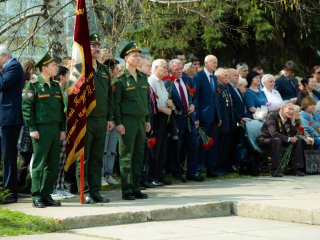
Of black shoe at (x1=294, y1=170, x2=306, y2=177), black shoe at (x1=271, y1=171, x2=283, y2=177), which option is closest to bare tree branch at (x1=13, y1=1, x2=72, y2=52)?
black shoe at (x1=271, y1=171, x2=283, y2=177)

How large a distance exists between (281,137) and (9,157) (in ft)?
19.4

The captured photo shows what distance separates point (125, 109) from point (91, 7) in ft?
12.5

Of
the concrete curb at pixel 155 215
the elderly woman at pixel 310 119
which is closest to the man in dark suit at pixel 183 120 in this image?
the elderly woman at pixel 310 119

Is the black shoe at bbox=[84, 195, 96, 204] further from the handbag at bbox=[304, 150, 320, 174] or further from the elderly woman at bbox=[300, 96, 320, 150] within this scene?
the elderly woman at bbox=[300, 96, 320, 150]

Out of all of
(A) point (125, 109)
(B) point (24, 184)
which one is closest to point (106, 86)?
(A) point (125, 109)

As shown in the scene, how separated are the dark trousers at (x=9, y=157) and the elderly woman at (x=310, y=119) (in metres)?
6.90

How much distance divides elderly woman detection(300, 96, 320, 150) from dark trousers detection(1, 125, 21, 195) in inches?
272

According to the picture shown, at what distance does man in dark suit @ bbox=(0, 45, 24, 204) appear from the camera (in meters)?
12.6

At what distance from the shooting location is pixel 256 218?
40.1 ft

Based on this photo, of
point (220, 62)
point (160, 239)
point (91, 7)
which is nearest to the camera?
point (160, 239)

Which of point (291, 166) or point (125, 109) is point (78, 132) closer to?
point (125, 109)

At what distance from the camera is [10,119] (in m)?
12.6

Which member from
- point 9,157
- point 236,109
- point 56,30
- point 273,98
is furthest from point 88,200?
point 273,98

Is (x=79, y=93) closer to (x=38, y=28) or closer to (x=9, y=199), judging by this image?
(x=9, y=199)
